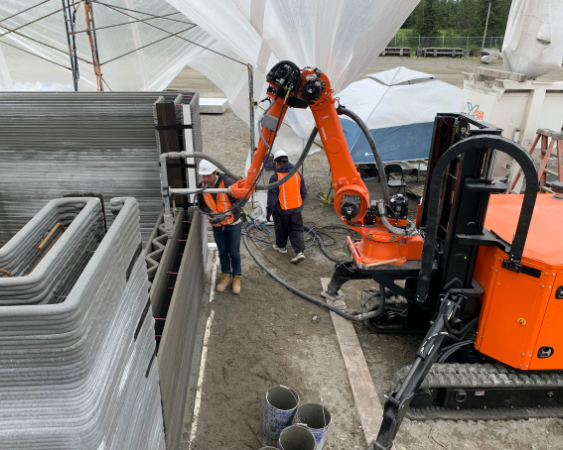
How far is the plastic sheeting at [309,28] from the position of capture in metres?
5.47

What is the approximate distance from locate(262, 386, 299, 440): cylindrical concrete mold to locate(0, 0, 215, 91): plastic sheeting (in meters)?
7.62

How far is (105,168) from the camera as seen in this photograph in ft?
20.1

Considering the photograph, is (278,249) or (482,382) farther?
(278,249)

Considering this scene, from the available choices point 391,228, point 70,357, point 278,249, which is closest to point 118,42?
point 278,249

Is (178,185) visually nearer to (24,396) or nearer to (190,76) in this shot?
(24,396)

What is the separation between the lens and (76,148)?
6062 millimetres

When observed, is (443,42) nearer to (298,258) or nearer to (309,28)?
(298,258)

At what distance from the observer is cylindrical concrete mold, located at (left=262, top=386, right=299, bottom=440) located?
13.4ft

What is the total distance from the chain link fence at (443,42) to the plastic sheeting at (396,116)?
33.2 metres

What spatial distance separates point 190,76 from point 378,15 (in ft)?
77.5

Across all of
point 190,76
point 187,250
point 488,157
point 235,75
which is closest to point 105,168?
point 187,250

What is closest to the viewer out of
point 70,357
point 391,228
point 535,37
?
point 70,357

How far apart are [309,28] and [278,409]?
4357mm

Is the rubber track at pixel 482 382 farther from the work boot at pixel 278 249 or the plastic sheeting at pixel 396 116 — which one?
the plastic sheeting at pixel 396 116
